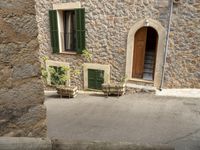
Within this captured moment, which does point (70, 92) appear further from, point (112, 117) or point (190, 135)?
point (190, 135)

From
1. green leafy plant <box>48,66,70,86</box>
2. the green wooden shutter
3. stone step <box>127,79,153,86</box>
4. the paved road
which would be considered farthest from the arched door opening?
green leafy plant <box>48,66,70,86</box>

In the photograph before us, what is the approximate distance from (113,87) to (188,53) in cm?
275

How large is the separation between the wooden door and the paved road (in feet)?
3.25

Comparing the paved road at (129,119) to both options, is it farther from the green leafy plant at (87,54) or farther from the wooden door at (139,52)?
the green leafy plant at (87,54)

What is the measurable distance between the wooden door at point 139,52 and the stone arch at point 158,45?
22cm

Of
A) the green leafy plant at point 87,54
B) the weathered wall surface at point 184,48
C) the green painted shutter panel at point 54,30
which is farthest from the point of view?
the green painted shutter panel at point 54,30

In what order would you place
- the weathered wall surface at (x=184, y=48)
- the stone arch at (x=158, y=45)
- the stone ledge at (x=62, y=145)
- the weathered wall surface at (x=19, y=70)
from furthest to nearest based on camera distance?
the stone arch at (x=158, y=45), the weathered wall surface at (x=184, y=48), the weathered wall surface at (x=19, y=70), the stone ledge at (x=62, y=145)

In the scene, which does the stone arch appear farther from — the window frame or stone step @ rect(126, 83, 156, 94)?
the window frame

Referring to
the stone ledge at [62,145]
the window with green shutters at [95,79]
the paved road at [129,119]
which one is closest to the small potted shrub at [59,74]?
the window with green shutters at [95,79]

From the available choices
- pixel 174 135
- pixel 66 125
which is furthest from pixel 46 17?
pixel 174 135

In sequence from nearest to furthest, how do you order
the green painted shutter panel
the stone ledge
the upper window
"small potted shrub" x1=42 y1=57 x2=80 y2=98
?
the stone ledge < the upper window < the green painted shutter panel < "small potted shrub" x1=42 y1=57 x2=80 y2=98

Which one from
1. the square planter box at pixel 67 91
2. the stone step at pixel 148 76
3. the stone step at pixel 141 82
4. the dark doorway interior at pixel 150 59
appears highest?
the dark doorway interior at pixel 150 59

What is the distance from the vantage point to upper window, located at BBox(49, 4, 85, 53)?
7864 millimetres

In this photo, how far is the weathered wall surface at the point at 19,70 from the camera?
4.54ft
